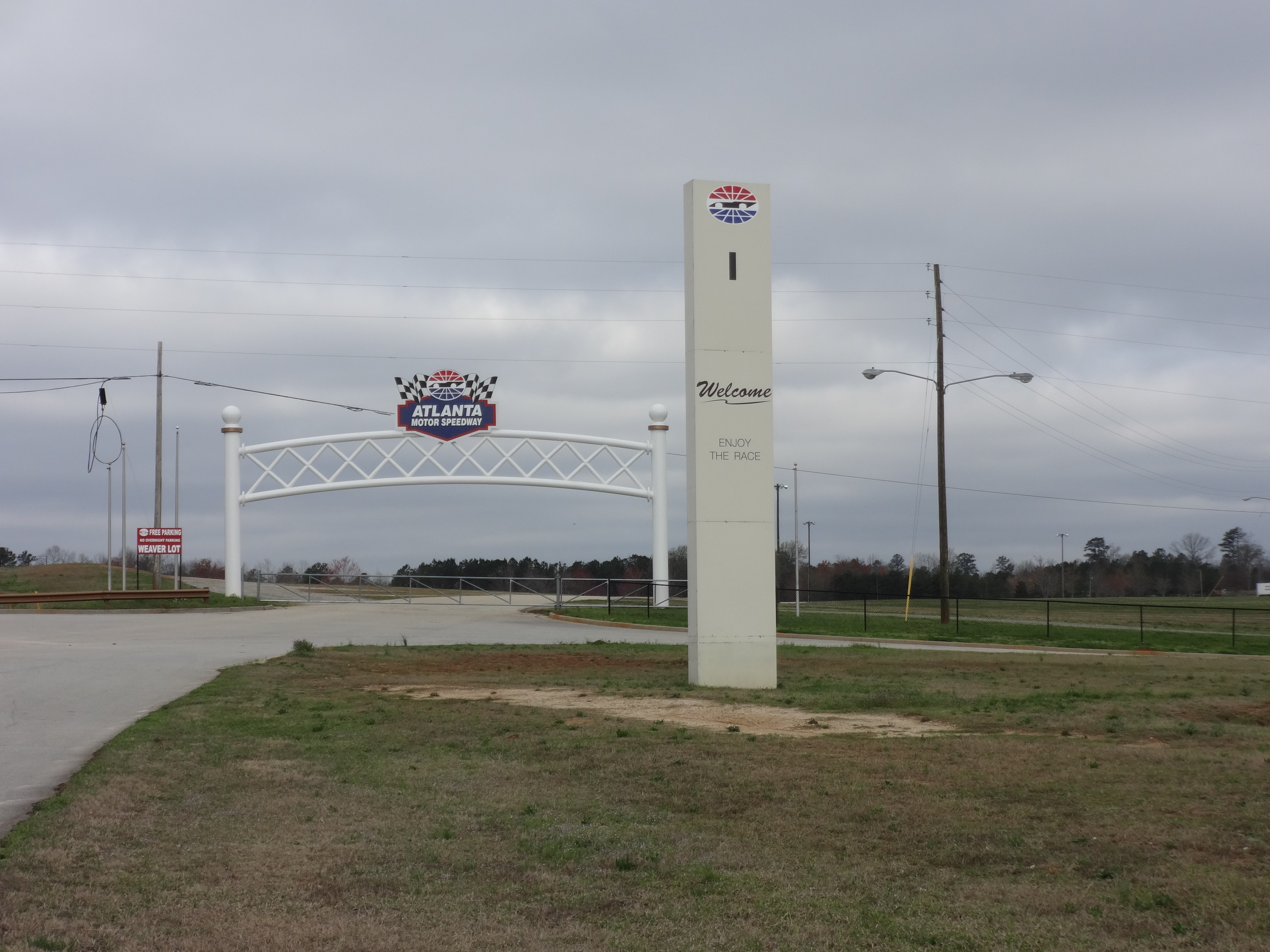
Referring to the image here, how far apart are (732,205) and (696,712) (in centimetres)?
798

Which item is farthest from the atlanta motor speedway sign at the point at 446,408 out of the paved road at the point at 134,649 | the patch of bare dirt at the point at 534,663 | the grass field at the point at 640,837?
the grass field at the point at 640,837

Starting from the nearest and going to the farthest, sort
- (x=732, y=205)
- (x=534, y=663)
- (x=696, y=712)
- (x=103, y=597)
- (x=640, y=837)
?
(x=640, y=837), (x=696, y=712), (x=732, y=205), (x=534, y=663), (x=103, y=597)

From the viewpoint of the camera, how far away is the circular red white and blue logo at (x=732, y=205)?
1766 cm

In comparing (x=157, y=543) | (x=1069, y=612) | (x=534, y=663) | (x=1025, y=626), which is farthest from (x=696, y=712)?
(x=1069, y=612)

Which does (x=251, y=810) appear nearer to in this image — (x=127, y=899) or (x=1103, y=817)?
(x=127, y=899)

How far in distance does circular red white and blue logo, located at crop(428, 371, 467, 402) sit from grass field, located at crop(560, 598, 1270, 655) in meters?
9.17

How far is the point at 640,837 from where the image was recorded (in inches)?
287

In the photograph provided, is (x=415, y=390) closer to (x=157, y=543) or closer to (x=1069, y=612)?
(x=157, y=543)

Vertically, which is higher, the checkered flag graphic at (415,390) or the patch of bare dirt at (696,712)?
the checkered flag graphic at (415,390)

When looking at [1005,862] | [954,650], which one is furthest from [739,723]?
[954,650]

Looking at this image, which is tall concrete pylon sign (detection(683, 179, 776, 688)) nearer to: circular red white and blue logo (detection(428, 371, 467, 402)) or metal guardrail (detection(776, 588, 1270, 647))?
metal guardrail (detection(776, 588, 1270, 647))

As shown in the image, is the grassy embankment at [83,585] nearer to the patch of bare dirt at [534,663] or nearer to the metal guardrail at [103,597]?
the metal guardrail at [103,597]

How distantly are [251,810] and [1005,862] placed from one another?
4977 millimetres

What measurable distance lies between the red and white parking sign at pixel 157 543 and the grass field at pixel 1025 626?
51.1 feet
